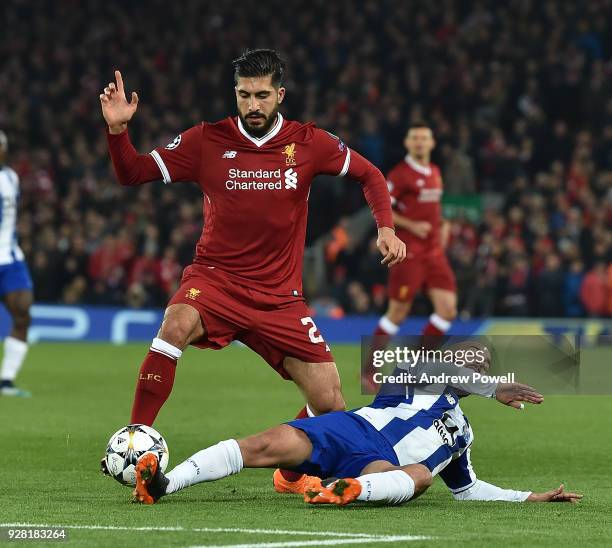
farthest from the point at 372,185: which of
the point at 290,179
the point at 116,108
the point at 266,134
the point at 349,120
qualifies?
the point at 349,120

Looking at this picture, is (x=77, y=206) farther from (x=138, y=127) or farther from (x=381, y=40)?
(x=381, y=40)

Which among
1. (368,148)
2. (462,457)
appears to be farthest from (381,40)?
(462,457)

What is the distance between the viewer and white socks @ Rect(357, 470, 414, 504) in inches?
267

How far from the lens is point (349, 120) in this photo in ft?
89.1

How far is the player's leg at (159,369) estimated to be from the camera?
25.0 ft

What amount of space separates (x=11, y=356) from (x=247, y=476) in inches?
227

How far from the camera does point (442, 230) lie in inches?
620

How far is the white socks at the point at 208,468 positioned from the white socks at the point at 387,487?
0.61m

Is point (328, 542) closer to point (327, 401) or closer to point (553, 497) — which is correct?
point (553, 497)

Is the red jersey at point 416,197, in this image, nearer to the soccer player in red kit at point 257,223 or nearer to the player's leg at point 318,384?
the soccer player in red kit at point 257,223

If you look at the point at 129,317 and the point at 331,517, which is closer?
the point at 331,517

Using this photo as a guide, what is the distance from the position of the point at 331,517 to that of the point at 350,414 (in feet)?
2.56

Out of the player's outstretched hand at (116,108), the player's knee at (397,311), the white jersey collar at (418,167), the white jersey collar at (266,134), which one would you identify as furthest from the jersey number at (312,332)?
the white jersey collar at (418,167)

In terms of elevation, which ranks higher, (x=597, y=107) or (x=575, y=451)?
(x=597, y=107)
